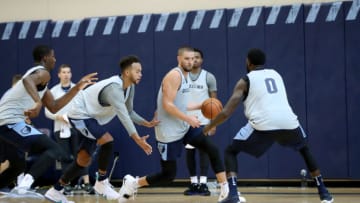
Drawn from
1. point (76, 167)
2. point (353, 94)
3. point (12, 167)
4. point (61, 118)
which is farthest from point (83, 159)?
point (353, 94)

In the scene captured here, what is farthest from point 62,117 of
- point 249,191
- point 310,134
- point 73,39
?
point 310,134

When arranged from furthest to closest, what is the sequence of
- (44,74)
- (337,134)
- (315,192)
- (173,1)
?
(173,1), (337,134), (315,192), (44,74)

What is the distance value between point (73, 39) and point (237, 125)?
331 cm

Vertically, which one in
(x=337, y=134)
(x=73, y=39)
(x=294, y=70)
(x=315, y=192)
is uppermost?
(x=73, y=39)

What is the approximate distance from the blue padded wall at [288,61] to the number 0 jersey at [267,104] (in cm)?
309

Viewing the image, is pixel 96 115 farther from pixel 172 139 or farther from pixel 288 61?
pixel 288 61

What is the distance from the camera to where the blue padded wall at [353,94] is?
10.4 meters

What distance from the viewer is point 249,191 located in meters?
10.0

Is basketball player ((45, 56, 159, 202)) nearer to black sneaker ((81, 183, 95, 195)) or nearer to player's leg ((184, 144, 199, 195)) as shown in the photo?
player's leg ((184, 144, 199, 195))

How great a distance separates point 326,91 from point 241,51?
151 cm

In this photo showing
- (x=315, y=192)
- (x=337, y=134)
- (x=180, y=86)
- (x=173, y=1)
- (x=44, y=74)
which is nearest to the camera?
(x=44, y=74)

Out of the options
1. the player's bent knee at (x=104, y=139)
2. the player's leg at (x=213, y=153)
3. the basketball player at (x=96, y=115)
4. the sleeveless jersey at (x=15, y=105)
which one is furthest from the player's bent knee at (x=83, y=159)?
the player's leg at (x=213, y=153)

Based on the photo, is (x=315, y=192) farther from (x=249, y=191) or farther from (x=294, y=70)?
(x=294, y=70)

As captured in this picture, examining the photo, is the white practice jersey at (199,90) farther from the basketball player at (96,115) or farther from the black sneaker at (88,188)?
the black sneaker at (88,188)
